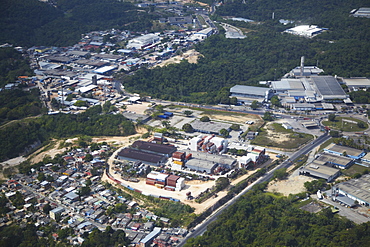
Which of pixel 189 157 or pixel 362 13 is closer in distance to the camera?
pixel 189 157

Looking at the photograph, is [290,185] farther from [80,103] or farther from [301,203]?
[80,103]

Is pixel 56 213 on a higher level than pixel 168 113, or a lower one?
lower

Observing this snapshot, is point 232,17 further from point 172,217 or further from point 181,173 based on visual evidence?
point 172,217

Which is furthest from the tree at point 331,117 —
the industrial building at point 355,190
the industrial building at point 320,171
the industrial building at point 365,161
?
the industrial building at point 355,190

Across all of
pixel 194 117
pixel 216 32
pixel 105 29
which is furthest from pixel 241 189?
pixel 105 29

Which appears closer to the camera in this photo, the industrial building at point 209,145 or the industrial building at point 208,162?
the industrial building at point 208,162

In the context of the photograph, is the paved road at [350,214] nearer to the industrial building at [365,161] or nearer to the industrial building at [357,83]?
the industrial building at [365,161]

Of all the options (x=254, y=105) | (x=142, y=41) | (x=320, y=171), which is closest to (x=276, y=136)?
(x=254, y=105)
